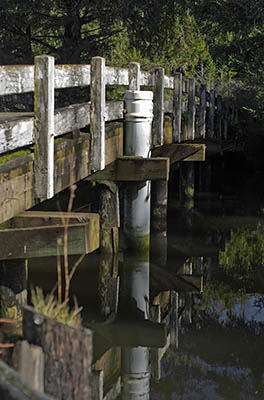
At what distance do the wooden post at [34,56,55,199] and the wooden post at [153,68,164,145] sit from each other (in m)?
4.92

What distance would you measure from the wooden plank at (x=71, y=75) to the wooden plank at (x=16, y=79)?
0.64 metres

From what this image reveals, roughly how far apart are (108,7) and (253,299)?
1705 cm

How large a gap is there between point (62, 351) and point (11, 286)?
3.26m

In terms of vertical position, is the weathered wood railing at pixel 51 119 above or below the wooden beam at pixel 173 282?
above

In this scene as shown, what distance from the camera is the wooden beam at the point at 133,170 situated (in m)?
9.96

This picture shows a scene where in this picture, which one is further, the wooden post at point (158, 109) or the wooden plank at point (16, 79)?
the wooden post at point (158, 109)

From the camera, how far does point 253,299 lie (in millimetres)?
9969

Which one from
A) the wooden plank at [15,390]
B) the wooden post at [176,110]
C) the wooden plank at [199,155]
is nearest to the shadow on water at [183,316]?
the wooden plank at [199,155]

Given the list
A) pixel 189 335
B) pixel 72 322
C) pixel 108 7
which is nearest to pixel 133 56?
pixel 108 7

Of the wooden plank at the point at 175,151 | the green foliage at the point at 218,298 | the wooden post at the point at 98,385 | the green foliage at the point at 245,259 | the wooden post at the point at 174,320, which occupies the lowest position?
the green foliage at the point at 245,259

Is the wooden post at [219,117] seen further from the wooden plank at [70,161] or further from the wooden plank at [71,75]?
the wooden plank at [71,75]

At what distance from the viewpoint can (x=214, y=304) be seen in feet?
32.0

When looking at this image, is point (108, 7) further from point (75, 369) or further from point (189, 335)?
point (75, 369)

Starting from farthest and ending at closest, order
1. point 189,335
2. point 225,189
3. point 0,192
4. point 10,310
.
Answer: point 225,189 < point 189,335 < point 10,310 < point 0,192
